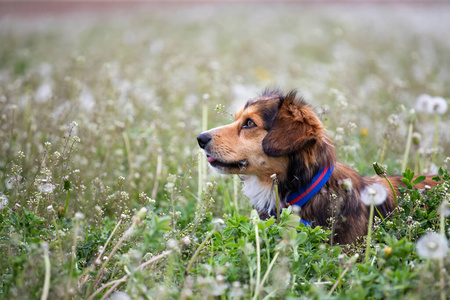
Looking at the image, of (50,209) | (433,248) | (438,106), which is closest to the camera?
(433,248)

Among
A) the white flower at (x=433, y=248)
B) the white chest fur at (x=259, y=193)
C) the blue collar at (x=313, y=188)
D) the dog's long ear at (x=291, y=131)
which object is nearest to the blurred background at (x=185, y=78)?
the dog's long ear at (x=291, y=131)

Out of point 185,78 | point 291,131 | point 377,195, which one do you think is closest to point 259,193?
point 291,131

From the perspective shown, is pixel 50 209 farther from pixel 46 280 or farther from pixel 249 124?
pixel 249 124

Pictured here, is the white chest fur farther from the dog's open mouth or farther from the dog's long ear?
the dog's long ear

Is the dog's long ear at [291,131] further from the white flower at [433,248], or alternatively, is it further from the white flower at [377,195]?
the white flower at [433,248]

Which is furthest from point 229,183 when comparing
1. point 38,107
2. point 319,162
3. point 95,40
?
point 95,40

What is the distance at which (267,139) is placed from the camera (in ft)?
10.8

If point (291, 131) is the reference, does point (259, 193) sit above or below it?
below

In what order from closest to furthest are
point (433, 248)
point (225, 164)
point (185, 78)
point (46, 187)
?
point (433, 248) → point (46, 187) → point (225, 164) → point (185, 78)

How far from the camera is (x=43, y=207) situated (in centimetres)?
297

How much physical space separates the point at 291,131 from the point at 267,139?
0.68 feet

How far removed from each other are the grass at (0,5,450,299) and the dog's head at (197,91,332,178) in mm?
A: 245

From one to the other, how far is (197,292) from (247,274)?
0.32m

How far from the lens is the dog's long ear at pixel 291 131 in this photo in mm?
3189
